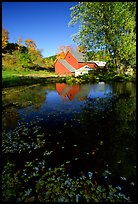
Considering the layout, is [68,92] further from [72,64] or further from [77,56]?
[77,56]

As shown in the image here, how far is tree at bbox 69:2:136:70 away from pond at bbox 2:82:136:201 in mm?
20723

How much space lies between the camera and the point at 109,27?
35.8 metres

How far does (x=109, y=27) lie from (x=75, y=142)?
2948 cm

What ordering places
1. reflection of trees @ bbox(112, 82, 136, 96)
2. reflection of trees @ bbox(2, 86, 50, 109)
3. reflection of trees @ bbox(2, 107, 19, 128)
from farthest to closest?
reflection of trees @ bbox(112, 82, 136, 96) → reflection of trees @ bbox(2, 86, 50, 109) → reflection of trees @ bbox(2, 107, 19, 128)

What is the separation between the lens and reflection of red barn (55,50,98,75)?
74750mm

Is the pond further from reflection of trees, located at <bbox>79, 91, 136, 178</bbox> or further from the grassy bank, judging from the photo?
the grassy bank

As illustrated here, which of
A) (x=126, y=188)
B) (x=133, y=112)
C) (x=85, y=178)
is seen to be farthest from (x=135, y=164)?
(x=133, y=112)

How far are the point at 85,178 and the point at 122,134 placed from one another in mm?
4808

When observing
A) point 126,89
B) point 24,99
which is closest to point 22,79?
point 24,99

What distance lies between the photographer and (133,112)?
51.8ft

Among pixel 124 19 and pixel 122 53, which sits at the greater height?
pixel 124 19

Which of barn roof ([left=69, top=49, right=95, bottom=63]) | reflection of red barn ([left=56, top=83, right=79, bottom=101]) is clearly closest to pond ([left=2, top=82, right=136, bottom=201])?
reflection of red barn ([left=56, top=83, right=79, bottom=101])

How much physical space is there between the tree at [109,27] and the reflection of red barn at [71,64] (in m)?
34.2

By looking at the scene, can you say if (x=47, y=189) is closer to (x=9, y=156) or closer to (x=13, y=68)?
(x=9, y=156)
